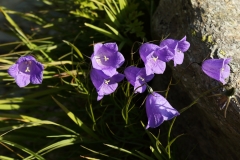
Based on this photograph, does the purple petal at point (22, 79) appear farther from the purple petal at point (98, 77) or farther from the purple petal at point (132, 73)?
the purple petal at point (132, 73)

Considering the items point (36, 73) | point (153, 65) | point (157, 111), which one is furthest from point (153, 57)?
point (36, 73)

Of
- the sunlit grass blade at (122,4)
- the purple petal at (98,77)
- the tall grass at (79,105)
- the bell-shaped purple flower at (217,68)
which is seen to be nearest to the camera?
the bell-shaped purple flower at (217,68)

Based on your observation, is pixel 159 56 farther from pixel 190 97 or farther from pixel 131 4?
pixel 131 4

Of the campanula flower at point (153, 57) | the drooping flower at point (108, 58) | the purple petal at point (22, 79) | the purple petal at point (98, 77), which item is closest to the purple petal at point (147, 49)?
the campanula flower at point (153, 57)

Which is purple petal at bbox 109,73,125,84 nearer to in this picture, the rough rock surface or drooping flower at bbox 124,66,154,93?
drooping flower at bbox 124,66,154,93

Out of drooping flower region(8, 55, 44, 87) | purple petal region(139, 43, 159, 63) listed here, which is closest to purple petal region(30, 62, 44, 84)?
drooping flower region(8, 55, 44, 87)
